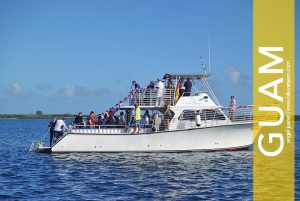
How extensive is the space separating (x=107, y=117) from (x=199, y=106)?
5621mm

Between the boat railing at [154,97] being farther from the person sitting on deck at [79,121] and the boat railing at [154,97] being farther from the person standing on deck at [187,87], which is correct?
the person sitting on deck at [79,121]

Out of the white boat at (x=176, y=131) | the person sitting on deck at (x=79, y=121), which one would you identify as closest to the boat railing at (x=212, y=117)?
the white boat at (x=176, y=131)

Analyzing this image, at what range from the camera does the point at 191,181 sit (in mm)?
19844

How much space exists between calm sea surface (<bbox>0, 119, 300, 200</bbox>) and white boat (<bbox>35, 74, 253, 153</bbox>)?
0.71m

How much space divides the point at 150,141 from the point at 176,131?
161 cm

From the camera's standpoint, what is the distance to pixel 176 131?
A: 2888 centimetres

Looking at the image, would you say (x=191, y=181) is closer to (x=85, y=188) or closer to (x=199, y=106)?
(x=85, y=188)

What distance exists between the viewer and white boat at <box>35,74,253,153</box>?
29078 mm

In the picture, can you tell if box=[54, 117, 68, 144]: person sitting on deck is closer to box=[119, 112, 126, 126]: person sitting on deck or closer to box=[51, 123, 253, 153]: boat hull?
box=[51, 123, 253, 153]: boat hull

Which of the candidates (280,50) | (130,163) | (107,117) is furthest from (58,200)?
(107,117)

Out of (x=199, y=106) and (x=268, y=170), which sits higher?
(x=199, y=106)

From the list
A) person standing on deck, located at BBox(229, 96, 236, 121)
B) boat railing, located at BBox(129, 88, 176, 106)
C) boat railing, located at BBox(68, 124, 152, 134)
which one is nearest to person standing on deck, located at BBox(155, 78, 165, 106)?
boat railing, located at BBox(129, 88, 176, 106)

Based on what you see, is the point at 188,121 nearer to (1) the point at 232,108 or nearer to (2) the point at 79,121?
(1) the point at 232,108

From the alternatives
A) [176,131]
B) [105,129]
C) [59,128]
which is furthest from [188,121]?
[59,128]
